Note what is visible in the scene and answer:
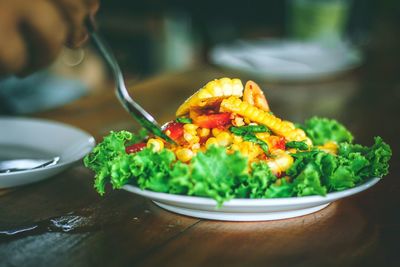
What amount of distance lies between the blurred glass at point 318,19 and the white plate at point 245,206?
6.42 ft

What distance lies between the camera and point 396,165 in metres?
1.40

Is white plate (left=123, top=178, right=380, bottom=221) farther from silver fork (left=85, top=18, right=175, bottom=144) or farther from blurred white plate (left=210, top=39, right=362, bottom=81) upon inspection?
blurred white plate (left=210, top=39, right=362, bottom=81)

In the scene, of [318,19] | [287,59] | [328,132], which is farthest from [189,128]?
[318,19]

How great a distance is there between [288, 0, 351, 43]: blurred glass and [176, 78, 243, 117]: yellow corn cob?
6.19ft

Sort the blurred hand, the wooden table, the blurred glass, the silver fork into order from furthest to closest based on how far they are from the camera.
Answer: the blurred glass < the blurred hand < the silver fork < the wooden table

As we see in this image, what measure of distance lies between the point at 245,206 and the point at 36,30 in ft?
3.17

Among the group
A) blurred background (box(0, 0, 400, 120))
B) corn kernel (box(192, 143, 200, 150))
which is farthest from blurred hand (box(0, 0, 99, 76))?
corn kernel (box(192, 143, 200, 150))

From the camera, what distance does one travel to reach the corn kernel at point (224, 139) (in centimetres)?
104

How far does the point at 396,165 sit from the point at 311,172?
20.7 inches

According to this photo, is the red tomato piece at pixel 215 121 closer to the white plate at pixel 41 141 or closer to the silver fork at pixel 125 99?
the silver fork at pixel 125 99

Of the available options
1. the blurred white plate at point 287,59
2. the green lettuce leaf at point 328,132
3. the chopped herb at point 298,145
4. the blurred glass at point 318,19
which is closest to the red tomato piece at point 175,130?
the chopped herb at point 298,145

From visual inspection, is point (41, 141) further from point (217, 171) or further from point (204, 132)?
point (217, 171)

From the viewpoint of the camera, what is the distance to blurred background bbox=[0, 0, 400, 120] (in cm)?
244

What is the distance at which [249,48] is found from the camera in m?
2.83
